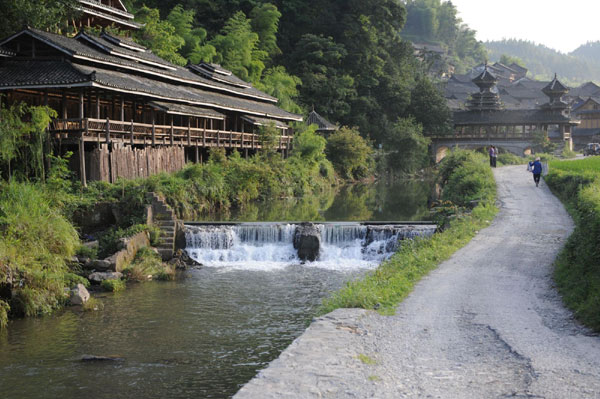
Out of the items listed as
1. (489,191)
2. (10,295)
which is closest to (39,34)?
(10,295)

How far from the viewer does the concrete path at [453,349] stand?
803cm

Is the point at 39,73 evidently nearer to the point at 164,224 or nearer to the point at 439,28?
the point at 164,224

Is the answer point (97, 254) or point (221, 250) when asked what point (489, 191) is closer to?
point (221, 250)

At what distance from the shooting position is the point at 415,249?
18.5m

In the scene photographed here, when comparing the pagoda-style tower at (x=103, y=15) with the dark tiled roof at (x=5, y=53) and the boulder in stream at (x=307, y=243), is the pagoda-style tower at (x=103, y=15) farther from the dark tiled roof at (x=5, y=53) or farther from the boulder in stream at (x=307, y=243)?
the boulder in stream at (x=307, y=243)

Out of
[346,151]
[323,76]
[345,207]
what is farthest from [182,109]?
[323,76]

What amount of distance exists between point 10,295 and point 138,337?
395 cm

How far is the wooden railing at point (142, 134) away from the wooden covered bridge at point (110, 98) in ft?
0.15

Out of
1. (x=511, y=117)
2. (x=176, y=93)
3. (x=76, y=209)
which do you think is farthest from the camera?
(x=511, y=117)

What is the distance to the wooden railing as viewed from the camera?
27.3m

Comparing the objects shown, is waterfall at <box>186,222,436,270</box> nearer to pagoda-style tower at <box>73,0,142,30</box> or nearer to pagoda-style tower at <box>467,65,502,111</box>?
pagoda-style tower at <box>73,0,142,30</box>

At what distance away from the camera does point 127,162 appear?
29.2 m

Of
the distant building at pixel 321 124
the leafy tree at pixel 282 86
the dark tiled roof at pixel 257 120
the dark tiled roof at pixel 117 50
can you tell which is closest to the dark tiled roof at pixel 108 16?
the dark tiled roof at pixel 117 50

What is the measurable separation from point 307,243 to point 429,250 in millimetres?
7337
